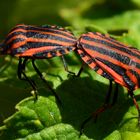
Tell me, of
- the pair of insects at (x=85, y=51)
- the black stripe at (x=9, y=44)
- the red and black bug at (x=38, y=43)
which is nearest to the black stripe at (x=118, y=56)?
the pair of insects at (x=85, y=51)

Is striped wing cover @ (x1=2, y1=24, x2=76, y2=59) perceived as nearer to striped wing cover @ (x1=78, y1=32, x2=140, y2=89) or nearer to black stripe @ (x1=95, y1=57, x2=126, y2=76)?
striped wing cover @ (x1=78, y1=32, x2=140, y2=89)

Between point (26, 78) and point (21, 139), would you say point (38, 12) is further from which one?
point (21, 139)

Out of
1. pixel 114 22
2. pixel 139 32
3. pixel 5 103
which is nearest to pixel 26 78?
pixel 5 103

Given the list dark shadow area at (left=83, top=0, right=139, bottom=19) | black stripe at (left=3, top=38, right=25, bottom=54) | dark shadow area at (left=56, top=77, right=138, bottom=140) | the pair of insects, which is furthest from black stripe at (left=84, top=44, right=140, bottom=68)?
dark shadow area at (left=83, top=0, right=139, bottom=19)

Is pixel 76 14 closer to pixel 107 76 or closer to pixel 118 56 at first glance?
pixel 118 56

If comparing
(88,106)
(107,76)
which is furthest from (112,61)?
(88,106)
